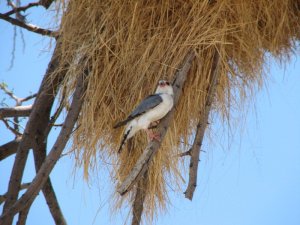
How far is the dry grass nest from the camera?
208cm

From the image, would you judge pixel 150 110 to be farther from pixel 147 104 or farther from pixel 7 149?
pixel 7 149

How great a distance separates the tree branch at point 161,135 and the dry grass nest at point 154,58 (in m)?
0.04

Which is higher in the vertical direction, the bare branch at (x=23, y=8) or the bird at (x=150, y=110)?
the bare branch at (x=23, y=8)

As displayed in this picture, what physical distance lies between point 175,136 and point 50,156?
479 mm

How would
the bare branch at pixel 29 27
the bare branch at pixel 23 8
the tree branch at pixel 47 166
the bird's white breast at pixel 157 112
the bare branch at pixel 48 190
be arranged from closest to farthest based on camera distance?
the tree branch at pixel 47 166, the bird's white breast at pixel 157 112, the bare branch at pixel 48 190, the bare branch at pixel 29 27, the bare branch at pixel 23 8

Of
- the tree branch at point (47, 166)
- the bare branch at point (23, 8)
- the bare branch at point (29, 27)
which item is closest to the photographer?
the tree branch at point (47, 166)

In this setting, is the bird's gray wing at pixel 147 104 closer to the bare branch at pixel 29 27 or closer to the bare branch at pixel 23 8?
the bare branch at pixel 29 27

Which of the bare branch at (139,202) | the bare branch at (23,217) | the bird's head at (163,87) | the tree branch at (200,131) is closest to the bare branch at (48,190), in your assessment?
the bare branch at (23,217)

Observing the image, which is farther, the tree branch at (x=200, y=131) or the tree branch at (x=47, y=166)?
the tree branch at (x=47, y=166)

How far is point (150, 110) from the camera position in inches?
82.8

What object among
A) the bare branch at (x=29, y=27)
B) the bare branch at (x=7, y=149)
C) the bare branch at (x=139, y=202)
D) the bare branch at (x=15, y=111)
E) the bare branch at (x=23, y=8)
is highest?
the bare branch at (x=23, y=8)

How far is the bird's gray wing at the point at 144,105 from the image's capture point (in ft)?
6.64

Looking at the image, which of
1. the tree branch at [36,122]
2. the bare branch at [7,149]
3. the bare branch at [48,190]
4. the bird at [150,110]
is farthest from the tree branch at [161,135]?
the bare branch at [7,149]

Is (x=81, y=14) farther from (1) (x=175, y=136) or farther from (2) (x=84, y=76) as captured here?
(1) (x=175, y=136)
